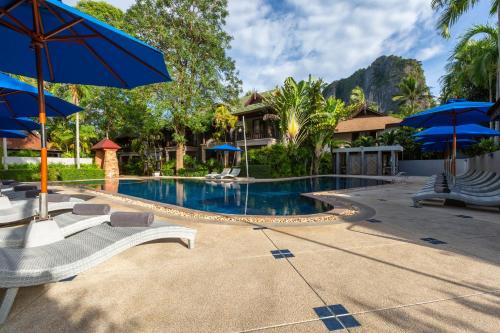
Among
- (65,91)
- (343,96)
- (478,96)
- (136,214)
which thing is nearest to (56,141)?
(65,91)

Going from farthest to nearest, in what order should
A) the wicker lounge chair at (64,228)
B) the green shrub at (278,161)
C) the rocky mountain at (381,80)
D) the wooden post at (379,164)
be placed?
1. the rocky mountain at (381,80)
2. the wooden post at (379,164)
3. the green shrub at (278,161)
4. the wicker lounge chair at (64,228)

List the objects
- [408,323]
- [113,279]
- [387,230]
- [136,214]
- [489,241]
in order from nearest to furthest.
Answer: [408,323] < [113,279] < [136,214] < [489,241] < [387,230]

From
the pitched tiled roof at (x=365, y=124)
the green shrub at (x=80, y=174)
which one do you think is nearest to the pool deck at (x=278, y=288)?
the green shrub at (x=80, y=174)

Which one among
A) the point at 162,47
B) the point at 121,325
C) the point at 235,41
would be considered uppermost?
the point at 235,41

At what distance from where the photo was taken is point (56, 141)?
92.0 feet

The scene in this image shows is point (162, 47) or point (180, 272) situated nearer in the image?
point (180, 272)

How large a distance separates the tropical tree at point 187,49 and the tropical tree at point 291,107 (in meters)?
6.99

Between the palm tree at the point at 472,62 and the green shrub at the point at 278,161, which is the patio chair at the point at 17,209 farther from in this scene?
the palm tree at the point at 472,62

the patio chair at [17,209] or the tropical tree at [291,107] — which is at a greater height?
the tropical tree at [291,107]

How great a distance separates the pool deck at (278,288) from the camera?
2158mm

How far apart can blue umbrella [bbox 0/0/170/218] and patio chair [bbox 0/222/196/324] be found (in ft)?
1.89

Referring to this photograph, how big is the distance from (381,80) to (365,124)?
49.3 metres

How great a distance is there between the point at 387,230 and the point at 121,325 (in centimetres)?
475

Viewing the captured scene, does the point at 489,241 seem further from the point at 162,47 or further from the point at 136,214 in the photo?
the point at 162,47
